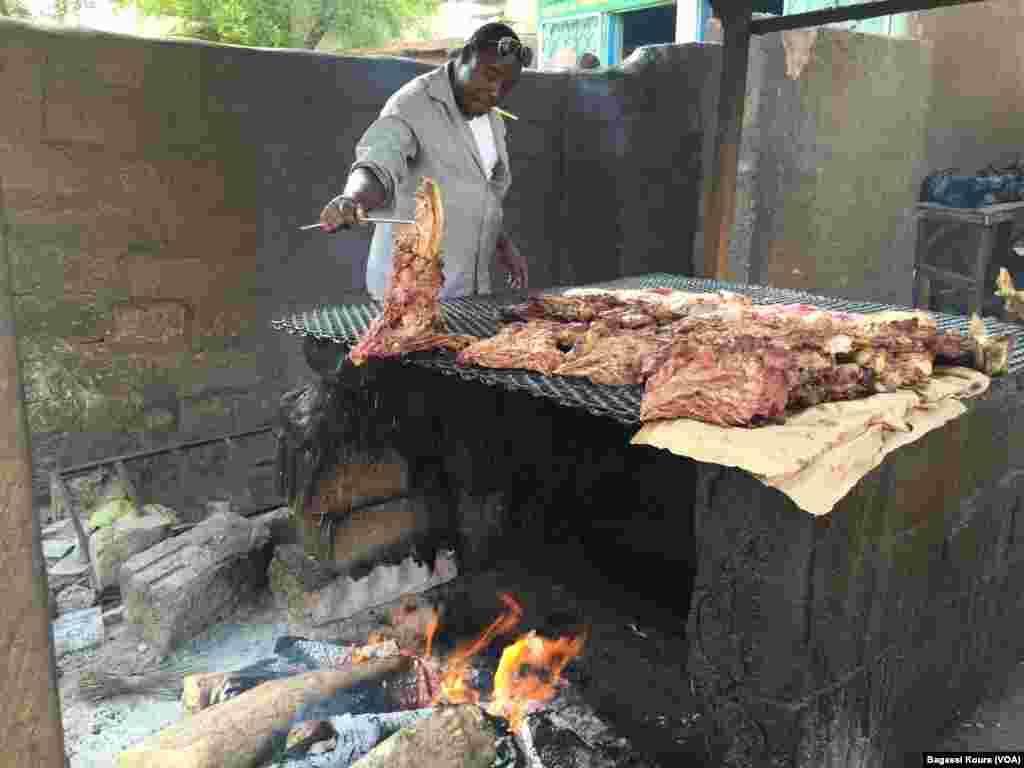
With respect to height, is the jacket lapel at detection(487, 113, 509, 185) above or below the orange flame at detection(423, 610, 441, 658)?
above

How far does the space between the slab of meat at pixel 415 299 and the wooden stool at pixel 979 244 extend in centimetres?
693

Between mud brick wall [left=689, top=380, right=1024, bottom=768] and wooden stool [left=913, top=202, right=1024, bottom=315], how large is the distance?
604cm

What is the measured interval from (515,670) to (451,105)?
2.90 metres

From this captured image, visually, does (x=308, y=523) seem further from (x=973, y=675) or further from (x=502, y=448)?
(x=973, y=675)

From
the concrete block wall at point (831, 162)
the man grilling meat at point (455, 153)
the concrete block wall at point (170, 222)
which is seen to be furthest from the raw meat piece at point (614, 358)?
the concrete block wall at point (831, 162)

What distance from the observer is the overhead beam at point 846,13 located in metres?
4.53

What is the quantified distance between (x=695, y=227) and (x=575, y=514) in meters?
3.23

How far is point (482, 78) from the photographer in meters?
4.18

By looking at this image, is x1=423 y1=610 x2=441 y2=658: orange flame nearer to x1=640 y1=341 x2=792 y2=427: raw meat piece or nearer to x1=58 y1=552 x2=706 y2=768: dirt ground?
x1=58 y1=552 x2=706 y2=768: dirt ground

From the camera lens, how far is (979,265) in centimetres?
812

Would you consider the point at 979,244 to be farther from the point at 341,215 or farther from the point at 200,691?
the point at 200,691

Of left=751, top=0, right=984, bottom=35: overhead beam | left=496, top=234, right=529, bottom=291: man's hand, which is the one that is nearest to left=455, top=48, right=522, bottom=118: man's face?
left=496, top=234, right=529, bottom=291: man's hand

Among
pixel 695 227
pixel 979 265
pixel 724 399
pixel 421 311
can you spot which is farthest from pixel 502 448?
pixel 979 265

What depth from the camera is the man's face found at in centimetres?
411
